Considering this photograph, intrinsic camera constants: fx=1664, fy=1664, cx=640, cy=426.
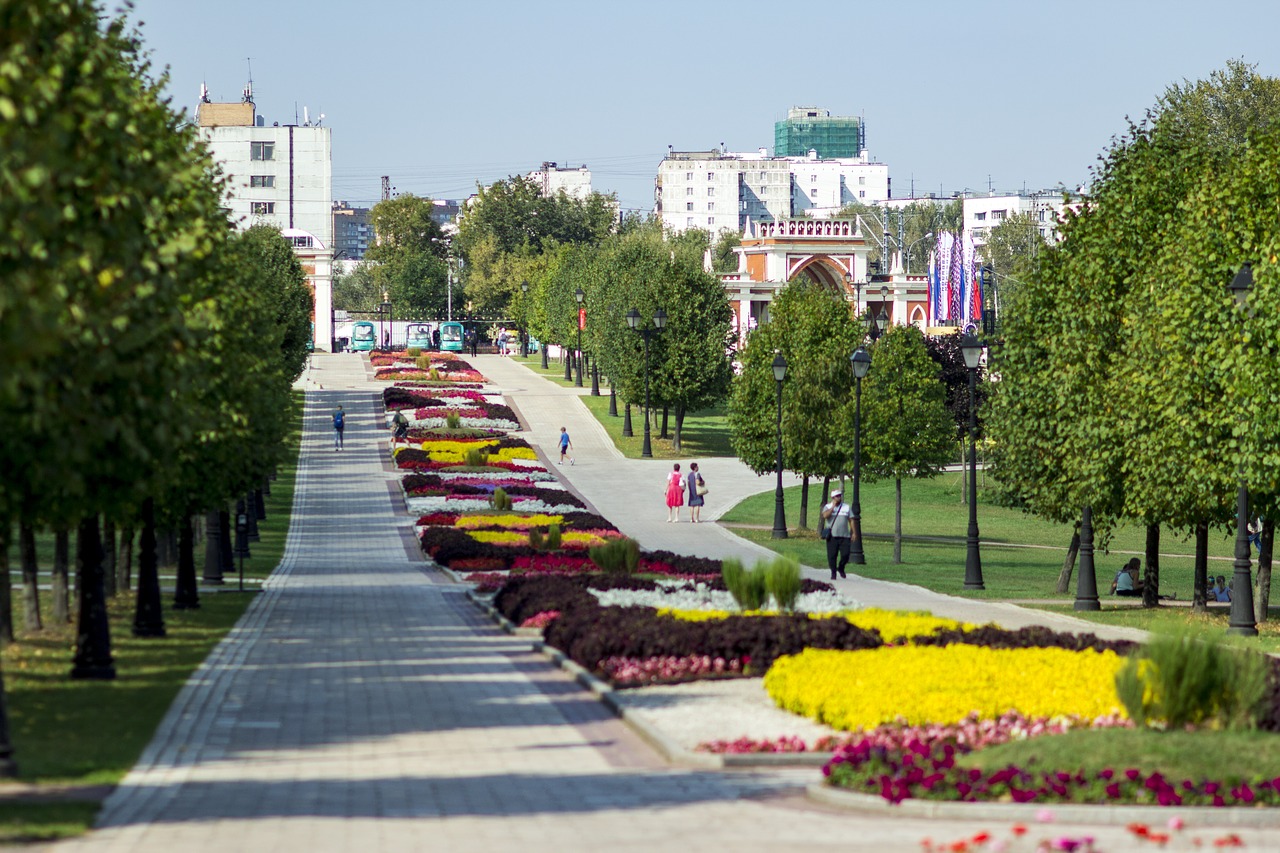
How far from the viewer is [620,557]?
28.5 metres

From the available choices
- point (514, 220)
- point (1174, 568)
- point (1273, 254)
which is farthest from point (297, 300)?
point (514, 220)

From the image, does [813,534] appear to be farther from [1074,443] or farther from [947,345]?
[947,345]

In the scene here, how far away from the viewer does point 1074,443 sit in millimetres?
30766

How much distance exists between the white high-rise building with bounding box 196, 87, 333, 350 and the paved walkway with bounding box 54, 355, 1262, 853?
120 metres

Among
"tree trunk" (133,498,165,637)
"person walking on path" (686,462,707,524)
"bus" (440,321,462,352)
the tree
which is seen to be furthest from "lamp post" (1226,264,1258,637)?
"bus" (440,321,462,352)

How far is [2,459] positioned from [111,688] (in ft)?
11.5

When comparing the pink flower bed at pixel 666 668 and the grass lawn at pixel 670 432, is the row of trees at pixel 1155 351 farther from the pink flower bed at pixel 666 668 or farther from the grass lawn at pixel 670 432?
the grass lawn at pixel 670 432

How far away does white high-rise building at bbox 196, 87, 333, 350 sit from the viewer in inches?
5433

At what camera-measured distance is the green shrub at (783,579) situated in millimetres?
21500

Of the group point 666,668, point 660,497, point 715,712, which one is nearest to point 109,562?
point 666,668

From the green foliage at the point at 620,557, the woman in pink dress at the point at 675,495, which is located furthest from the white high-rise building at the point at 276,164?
the green foliage at the point at 620,557

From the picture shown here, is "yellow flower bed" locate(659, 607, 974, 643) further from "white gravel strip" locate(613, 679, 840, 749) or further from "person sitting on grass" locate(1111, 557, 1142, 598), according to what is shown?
"person sitting on grass" locate(1111, 557, 1142, 598)

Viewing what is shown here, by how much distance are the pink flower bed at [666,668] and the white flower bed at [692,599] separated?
4969 millimetres

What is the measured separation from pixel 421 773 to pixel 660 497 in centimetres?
4060
